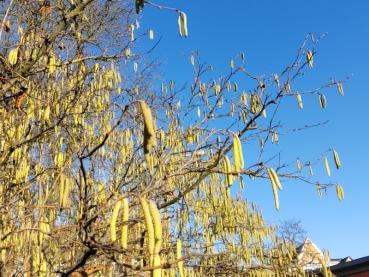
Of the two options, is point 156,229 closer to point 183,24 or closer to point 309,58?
point 183,24

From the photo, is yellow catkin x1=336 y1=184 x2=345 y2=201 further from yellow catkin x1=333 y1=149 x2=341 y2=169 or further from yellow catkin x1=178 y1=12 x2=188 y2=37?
yellow catkin x1=178 y1=12 x2=188 y2=37

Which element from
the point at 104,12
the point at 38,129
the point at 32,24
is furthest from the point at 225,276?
the point at 104,12

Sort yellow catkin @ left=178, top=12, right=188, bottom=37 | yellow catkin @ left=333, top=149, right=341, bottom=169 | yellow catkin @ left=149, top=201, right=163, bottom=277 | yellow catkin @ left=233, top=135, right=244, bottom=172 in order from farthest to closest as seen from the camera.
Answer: yellow catkin @ left=333, top=149, right=341, bottom=169 < yellow catkin @ left=178, top=12, right=188, bottom=37 < yellow catkin @ left=233, top=135, right=244, bottom=172 < yellow catkin @ left=149, top=201, right=163, bottom=277

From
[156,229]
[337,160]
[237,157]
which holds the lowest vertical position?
[156,229]

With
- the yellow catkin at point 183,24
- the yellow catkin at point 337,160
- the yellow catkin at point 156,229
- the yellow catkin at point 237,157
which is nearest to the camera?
the yellow catkin at point 156,229

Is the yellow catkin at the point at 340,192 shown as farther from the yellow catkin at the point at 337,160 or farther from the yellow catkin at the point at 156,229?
the yellow catkin at the point at 156,229

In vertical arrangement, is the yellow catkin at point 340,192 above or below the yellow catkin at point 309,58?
below

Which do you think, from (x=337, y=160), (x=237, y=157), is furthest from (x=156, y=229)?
(x=337, y=160)

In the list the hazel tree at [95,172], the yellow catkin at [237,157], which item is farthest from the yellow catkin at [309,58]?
the yellow catkin at [237,157]

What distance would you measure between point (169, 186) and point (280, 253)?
251 centimetres

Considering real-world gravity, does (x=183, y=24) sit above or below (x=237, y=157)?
above

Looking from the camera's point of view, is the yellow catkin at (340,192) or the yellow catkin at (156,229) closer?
the yellow catkin at (156,229)

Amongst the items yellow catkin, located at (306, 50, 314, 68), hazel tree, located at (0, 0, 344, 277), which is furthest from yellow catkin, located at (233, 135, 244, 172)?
yellow catkin, located at (306, 50, 314, 68)

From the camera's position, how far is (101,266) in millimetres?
3850
